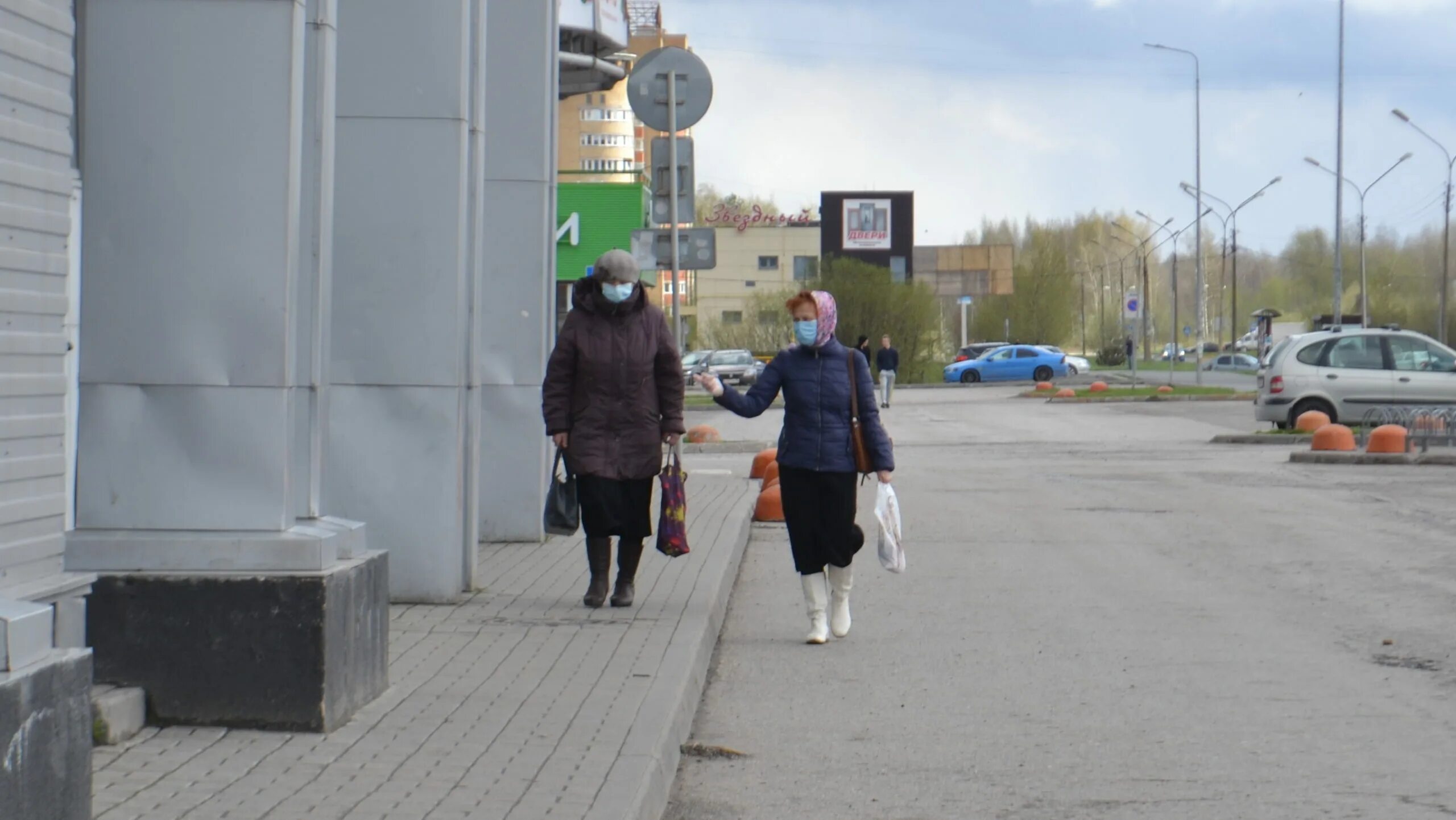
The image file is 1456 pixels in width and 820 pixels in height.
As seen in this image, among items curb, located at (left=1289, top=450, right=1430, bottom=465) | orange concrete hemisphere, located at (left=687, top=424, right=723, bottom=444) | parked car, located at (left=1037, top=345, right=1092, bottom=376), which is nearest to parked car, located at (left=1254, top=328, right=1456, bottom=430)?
curb, located at (left=1289, top=450, right=1430, bottom=465)

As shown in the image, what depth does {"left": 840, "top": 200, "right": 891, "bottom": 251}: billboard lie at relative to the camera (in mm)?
101688

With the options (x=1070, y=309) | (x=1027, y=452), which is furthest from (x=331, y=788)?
(x=1070, y=309)

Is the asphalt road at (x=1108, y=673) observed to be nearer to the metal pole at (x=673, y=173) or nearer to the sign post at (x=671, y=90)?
the metal pole at (x=673, y=173)

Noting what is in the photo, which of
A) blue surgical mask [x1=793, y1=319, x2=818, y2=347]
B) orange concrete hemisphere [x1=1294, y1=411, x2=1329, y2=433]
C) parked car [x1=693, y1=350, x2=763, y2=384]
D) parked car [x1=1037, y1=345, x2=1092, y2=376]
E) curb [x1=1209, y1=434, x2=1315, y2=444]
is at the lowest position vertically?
curb [x1=1209, y1=434, x2=1315, y2=444]

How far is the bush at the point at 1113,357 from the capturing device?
9020cm

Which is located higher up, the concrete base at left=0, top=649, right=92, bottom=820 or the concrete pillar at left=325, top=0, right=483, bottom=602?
the concrete pillar at left=325, top=0, right=483, bottom=602

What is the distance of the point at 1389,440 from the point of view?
→ 21438mm

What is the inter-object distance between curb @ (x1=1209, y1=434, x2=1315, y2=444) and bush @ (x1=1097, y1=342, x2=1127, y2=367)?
6461cm

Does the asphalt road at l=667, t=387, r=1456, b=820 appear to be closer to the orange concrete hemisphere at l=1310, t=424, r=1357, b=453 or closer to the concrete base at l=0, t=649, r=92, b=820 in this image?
the concrete base at l=0, t=649, r=92, b=820

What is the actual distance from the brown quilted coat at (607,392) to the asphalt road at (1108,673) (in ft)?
3.68

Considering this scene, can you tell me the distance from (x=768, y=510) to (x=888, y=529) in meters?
6.40

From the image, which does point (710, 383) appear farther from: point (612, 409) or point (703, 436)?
point (703, 436)

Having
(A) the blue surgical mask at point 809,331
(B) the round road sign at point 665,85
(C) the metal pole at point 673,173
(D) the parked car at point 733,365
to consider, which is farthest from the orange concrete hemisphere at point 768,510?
(D) the parked car at point 733,365

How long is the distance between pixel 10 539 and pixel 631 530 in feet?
14.5
